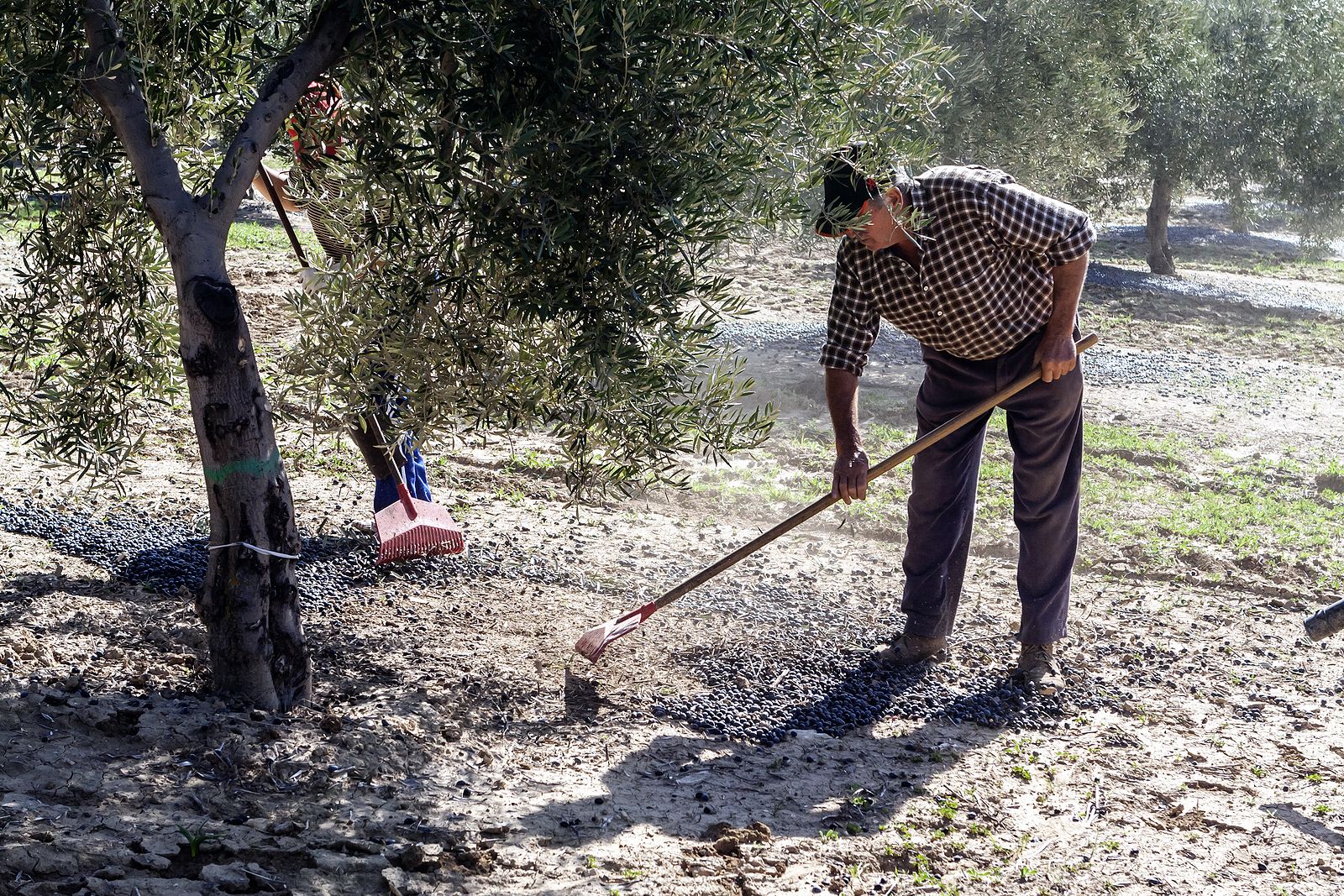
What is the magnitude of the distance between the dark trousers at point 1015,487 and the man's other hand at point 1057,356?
0.42 ft

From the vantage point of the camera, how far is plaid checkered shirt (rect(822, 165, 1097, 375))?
14.9 ft

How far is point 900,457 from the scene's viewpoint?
15.6 ft

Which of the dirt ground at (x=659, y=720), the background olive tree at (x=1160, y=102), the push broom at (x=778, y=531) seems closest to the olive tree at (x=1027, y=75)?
the background olive tree at (x=1160, y=102)

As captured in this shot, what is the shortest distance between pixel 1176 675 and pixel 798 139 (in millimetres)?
3446

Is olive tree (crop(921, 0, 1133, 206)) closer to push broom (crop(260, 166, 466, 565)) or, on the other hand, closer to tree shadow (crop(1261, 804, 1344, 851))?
push broom (crop(260, 166, 466, 565))

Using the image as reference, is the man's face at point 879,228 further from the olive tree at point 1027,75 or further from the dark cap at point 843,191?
the olive tree at point 1027,75

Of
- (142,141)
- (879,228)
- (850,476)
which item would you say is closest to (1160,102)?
(850,476)

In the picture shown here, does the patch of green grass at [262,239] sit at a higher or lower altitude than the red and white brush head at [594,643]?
higher

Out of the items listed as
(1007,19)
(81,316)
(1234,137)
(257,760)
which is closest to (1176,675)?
(257,760)

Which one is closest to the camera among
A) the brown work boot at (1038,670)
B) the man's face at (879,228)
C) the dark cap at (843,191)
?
the dark cap at (843,191)

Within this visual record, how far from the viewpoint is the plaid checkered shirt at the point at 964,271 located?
14.9 feet

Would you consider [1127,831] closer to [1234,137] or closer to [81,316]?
[81,316]

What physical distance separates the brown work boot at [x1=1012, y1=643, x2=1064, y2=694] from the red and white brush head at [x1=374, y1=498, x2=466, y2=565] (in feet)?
9.59

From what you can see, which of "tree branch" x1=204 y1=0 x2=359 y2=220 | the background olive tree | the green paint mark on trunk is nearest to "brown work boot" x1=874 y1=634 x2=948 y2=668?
the green paint mark on trunk
